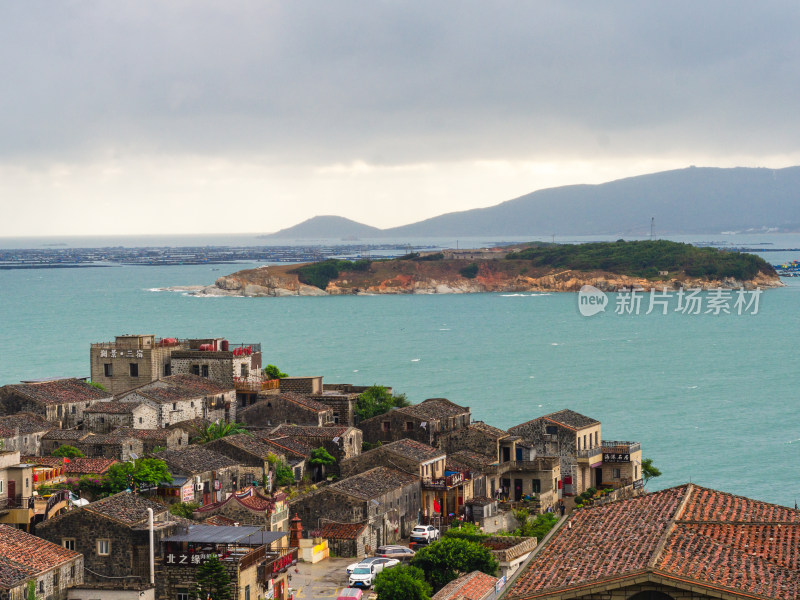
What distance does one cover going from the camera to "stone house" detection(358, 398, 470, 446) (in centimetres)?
4591

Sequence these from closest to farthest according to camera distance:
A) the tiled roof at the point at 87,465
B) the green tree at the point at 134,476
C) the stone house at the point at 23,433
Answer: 1. the green tree at the point at 134,476
2. the tiled roof at the point at 87,465
3. the stone house at the point at 23,433

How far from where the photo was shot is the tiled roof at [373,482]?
35594 millimetres

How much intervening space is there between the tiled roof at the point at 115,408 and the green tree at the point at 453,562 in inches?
698

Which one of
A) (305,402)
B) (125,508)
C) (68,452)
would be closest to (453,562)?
(125,508)

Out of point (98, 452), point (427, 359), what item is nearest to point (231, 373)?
point (98, 452)

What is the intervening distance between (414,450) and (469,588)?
1430 centimetres

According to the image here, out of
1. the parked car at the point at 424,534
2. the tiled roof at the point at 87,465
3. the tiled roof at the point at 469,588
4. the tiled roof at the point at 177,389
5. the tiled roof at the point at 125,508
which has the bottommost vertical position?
the parked car at the point at 424,534

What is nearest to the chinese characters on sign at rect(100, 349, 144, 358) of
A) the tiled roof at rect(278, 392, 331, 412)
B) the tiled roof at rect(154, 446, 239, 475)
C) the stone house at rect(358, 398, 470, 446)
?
the tiled roof at rect(278, 392, 331, 412)

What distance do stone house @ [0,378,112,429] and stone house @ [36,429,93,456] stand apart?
3.41 metres

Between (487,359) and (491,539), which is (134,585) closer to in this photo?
(491,539)

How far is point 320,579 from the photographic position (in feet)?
99.8

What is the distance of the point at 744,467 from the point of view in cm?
5659

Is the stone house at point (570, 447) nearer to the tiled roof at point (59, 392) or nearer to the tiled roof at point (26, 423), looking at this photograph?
the tiled roof at point (26, 423)

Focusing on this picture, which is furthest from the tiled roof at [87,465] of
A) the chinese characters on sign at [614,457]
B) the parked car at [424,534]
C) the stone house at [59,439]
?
the chinese characters on sign at [614,457]
